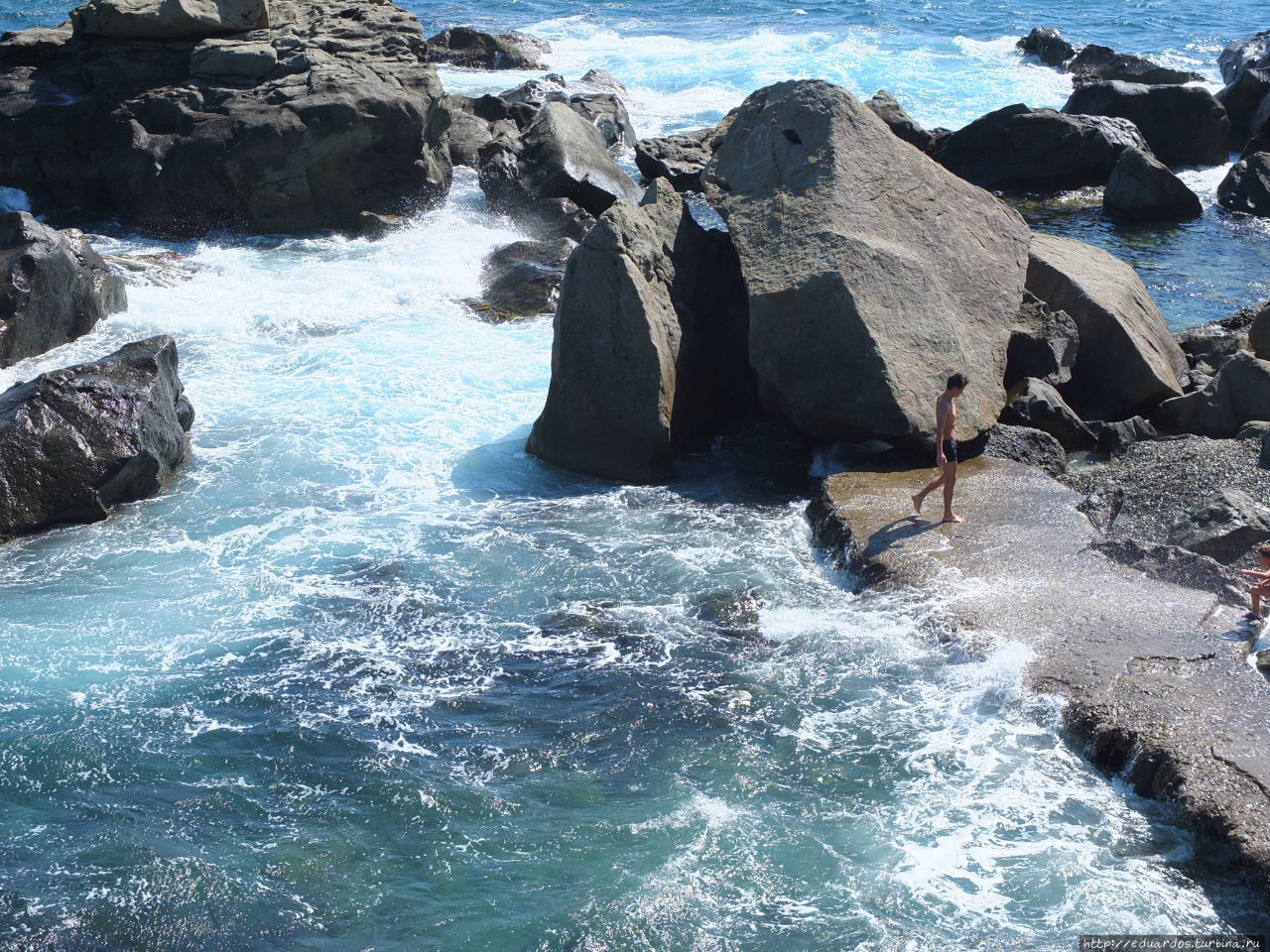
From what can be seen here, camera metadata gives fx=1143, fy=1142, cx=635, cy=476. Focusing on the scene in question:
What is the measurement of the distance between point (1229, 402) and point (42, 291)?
12803mm

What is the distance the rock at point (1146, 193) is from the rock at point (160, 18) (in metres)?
14.9

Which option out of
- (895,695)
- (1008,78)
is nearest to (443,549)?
(895,695)

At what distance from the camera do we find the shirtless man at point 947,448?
9156 mm

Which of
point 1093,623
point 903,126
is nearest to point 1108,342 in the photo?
point 1093,623

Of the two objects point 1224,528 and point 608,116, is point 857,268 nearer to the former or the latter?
point 1224,528

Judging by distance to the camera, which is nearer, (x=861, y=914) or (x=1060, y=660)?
(x=861, y=914)

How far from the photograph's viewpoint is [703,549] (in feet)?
31.1

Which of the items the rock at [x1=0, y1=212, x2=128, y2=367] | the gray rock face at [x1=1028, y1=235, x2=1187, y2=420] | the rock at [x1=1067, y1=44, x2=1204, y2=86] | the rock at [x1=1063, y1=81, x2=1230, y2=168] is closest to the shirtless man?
the gray rock face at [x1=1028, y1=235, x2=1187, y2=420]

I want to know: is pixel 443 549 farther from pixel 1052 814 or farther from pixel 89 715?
pixel 1052 814

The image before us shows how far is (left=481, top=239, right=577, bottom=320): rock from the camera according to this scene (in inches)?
583

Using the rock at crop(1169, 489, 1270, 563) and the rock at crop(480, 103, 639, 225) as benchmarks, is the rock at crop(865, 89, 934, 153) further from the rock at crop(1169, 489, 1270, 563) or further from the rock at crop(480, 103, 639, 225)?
the rock at crop(1169, 489, 1270, 563)

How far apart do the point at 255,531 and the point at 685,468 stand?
3.98m

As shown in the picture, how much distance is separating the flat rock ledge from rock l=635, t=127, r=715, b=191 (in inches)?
439

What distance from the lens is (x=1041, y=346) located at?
38.6 feet
